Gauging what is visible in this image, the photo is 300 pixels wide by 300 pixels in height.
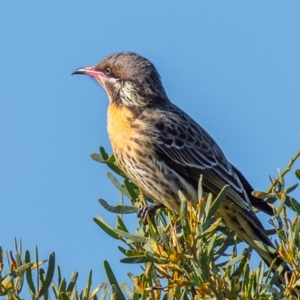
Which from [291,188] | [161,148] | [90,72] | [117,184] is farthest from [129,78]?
[291,188]

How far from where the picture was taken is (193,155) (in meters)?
6.61

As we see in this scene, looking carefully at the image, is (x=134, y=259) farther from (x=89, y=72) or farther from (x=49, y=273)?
(x=89, y=72)

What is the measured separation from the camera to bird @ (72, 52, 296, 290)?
5855mm

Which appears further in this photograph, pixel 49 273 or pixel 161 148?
pixel 161 148

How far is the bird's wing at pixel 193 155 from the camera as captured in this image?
6.32m

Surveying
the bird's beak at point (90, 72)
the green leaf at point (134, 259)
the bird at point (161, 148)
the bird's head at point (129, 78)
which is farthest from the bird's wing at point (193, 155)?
the green leaf at point (134, 259)

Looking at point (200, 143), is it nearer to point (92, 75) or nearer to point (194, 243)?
point (92, 75)

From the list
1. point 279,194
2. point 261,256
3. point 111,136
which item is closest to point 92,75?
point 111,136

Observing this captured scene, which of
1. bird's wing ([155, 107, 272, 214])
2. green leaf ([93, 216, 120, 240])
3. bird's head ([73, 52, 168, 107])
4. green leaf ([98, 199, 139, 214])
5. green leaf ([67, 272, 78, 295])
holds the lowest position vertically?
green leaf ([67, 272, 78, 295])

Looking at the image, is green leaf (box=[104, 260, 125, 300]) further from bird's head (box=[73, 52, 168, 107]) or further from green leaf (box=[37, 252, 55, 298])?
bird's head (box=[73, 52, 168, 107])

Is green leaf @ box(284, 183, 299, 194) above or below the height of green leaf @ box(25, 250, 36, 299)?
above

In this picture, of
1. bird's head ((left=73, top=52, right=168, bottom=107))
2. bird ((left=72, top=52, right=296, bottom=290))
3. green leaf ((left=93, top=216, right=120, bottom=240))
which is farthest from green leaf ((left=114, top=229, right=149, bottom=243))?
bird's head ((left=73, top=52, right=168, bottom=107))

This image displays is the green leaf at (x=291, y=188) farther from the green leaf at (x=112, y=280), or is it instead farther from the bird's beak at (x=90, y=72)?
the bird's beak at (x=90, y=72)

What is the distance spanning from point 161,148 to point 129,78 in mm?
1103
